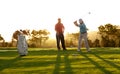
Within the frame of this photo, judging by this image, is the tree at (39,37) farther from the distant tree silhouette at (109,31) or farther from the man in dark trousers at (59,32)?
the man in dark trousers at (59,32)

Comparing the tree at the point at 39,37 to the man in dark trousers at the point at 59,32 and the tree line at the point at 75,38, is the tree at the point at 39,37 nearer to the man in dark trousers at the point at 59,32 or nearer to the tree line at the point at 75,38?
the tree line at the point at 75,38

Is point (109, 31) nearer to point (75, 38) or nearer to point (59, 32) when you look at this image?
point (75, 38)

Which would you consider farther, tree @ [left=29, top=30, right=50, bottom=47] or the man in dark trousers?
tree @ [left=29, top=30, right=50, bottom=47]

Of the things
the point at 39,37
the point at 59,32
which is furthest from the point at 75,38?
the point at 59,32

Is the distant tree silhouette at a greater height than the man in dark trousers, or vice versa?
the distant tree silhouette

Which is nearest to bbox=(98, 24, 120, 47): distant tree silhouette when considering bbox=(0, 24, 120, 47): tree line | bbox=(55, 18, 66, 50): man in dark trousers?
bbox=(0, 24, 120, 47): tree line

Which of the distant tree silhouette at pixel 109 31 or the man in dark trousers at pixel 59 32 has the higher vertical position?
the distant tree silhouette at pixel 109 31

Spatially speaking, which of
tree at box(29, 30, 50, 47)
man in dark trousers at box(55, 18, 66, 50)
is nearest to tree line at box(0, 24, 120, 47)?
tree at box(29, 30, 50, 47)

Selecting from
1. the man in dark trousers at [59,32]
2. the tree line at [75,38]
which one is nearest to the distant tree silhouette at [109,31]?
the tree line at [75,38]

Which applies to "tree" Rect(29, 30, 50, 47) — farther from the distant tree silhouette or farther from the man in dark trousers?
the man in dark trousers

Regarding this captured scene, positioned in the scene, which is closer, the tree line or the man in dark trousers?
the man in dark trousers

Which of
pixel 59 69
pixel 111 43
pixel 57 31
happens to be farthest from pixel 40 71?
pixel 111 43

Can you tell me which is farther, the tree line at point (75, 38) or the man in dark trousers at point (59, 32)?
the tree line at point (75, 38)

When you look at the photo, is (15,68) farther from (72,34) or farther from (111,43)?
(72,34)
